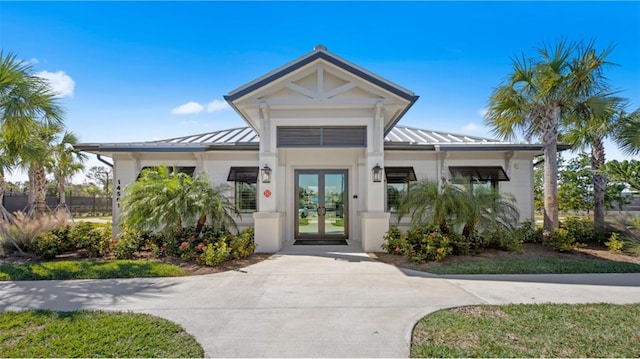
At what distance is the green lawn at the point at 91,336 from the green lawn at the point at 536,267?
218 inches

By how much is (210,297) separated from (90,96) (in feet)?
36.2

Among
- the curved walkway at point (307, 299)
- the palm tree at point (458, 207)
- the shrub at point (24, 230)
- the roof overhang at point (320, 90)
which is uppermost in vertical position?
the roof overhang at point (320, 90)

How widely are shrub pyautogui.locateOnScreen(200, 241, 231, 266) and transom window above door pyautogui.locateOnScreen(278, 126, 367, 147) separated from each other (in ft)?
12.2

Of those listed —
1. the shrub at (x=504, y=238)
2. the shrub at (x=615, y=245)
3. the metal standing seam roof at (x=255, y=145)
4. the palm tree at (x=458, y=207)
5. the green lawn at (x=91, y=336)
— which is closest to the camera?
the green lawn at (x=91, y=336)

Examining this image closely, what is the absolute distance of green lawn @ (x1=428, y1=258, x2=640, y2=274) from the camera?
6816 mm

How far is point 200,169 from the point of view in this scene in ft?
37.6

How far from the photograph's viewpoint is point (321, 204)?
37.1 ft

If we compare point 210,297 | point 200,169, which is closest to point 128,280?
point 210,297

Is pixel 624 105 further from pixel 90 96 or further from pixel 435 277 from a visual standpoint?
pixel 90 96

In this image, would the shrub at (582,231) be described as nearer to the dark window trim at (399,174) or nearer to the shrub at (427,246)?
the shrub at (427,246)

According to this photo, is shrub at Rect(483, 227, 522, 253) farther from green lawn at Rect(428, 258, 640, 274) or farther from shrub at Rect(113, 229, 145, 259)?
shrub at Rect(113, 229, 145, 259)

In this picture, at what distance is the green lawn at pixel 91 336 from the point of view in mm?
3285

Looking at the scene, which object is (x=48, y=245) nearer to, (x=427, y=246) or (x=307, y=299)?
(x=307, y=299)

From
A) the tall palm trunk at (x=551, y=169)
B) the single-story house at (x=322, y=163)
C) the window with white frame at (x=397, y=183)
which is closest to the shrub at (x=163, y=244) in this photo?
the single-story house at (x=322, y=163)
